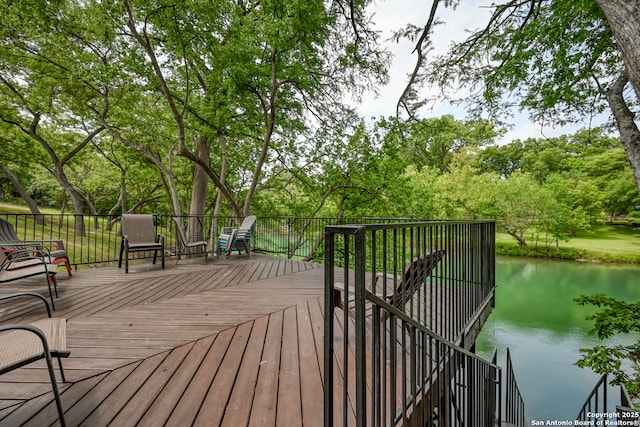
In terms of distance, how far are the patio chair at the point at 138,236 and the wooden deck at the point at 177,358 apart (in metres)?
0.90

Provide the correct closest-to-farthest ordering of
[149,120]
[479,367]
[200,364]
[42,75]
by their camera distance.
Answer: [200,364] < [479,367] < [42,75] < [149,120]

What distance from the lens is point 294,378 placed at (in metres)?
1.78

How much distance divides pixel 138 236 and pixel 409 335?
5140 millimetres

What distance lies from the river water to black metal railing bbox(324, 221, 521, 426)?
5242 millimetres

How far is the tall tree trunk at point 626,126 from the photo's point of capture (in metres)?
3.93

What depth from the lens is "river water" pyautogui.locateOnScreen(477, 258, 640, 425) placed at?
7434 mm

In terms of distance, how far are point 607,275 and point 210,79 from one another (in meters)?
23.9

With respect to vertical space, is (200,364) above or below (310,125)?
below

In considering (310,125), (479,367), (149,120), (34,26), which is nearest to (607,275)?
(310,125)

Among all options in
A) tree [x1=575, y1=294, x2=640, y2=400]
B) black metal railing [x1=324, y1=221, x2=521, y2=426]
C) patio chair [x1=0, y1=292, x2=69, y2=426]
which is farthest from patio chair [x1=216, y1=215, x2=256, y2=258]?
tree [x1=575, y1=294, x2=640, y2=400]

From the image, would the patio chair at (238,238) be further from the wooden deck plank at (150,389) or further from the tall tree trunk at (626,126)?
the tall tree trunk at (626,126)

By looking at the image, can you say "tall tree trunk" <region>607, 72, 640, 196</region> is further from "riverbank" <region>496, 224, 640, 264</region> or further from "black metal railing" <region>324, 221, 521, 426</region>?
"riverbank" <region>496, 224, 640, 264</region>

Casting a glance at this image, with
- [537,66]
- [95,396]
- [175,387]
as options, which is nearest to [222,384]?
[175,387]

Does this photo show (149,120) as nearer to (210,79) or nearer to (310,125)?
(210,79)
